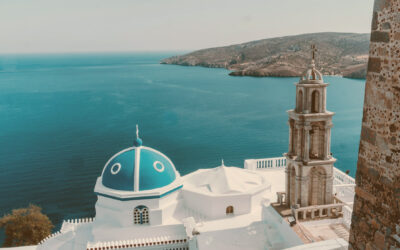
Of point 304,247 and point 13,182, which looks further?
point 13,182

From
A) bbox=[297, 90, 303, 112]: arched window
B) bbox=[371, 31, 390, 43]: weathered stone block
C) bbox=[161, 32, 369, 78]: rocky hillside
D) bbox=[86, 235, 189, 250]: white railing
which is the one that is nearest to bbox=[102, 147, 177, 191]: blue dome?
bbox=[86, 235, 189, 250]: white railing

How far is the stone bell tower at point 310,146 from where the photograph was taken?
14.4 m

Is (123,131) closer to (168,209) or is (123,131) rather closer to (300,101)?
(168,209)

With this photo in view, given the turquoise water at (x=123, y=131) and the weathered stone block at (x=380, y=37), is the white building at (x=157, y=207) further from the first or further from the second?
the weathered stone block at (x=380, y=37)

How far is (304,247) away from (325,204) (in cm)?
767

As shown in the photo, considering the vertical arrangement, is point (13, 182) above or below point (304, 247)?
below

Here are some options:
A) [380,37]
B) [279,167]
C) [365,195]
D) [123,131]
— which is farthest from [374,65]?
[123,131]

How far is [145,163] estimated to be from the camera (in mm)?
17594

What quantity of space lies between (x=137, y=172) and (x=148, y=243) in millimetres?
3232

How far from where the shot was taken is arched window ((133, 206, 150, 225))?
56.5 feet

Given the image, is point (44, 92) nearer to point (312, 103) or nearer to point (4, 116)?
point (4, 116)

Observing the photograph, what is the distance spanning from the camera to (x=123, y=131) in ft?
159

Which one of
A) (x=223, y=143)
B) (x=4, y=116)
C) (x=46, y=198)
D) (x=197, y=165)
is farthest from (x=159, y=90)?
(x=46, y=198)

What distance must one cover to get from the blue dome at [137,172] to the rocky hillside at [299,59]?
301ft
